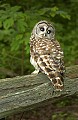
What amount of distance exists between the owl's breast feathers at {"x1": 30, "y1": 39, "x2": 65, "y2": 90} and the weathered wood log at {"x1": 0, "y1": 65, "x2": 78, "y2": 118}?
0.07 m

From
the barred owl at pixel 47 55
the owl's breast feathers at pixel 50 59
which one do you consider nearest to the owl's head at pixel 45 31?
the barred owl at pixel 47 55

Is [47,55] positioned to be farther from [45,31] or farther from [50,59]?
[45,31]

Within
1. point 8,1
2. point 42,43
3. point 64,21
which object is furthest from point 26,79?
point 64,21

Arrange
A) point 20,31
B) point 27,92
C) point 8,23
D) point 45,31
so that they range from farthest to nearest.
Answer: point 20,31 < point 8,23 < point 45,31 < point 27,92

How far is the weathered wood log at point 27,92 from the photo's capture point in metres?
2.79

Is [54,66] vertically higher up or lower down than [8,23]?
lower down

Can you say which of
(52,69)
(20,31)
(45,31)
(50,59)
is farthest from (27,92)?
(20,31)

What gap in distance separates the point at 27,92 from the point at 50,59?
20.8 inches

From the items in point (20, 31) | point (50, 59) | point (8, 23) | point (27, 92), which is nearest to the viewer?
point (27, 92)

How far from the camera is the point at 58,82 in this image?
10.0ft

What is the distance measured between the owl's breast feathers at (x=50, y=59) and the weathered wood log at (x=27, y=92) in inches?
2.6

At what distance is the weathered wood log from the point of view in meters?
2.79

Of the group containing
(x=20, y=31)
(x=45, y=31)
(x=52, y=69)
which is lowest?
(x=52, y=69)

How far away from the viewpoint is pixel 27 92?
113 inches
